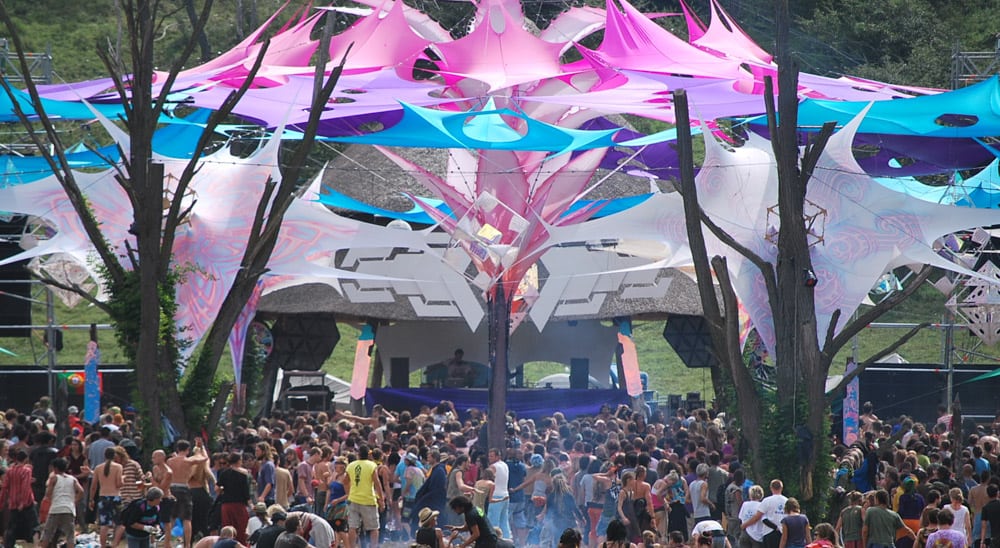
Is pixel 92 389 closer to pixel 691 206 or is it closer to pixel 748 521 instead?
pixel 691 206

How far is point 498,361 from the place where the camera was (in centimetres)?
1833

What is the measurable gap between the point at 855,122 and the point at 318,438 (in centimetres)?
739

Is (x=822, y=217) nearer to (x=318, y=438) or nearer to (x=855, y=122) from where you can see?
(x=855, y=122)

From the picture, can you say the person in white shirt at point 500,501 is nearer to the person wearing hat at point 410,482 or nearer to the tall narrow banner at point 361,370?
the person wearing hat at point 410,482

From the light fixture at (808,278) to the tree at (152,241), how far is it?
17.4 ft

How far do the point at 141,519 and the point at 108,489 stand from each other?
1.44 meters

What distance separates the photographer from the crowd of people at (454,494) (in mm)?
11383

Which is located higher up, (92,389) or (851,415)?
(92,389)

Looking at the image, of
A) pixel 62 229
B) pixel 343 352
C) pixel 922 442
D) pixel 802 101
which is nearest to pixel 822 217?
pixel 802 101

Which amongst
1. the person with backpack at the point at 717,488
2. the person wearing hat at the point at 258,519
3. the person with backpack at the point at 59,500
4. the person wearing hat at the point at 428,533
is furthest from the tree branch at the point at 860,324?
the person with backpack at the point at 59,500

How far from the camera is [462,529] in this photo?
10070mm

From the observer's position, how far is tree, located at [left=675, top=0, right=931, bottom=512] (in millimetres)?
13742

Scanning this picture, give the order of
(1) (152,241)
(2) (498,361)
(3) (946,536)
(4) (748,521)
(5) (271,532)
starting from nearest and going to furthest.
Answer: (5) (271,532) → (3) (946,536) → (4) (748,521) → (1) (152,241) → (2) (498,361)

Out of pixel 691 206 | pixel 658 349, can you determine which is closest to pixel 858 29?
pixel 658 349
